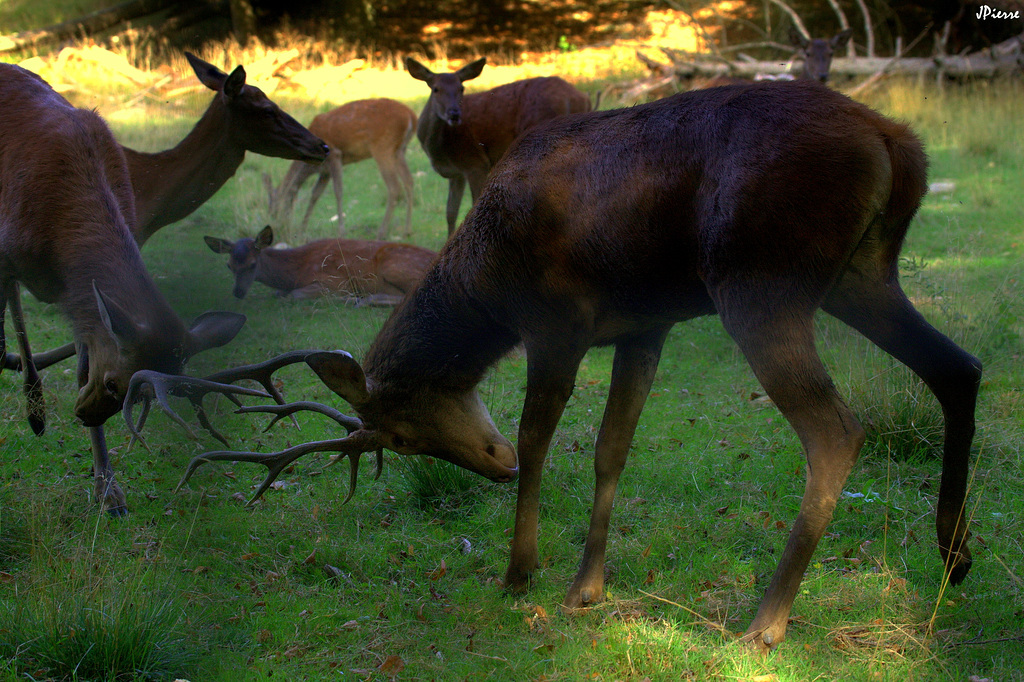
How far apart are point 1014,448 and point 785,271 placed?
2.65 metres

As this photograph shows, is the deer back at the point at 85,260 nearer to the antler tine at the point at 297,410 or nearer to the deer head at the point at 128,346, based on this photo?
the deer head at the point at 128,346

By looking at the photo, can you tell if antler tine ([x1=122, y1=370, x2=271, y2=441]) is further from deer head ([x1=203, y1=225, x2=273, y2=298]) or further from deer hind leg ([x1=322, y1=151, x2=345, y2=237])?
deer hind leg ([x1=322, y1=151, x2=345, y2=237])

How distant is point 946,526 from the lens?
3.49 meters

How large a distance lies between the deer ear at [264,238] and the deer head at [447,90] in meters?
2.13

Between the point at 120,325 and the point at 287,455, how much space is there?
97cm

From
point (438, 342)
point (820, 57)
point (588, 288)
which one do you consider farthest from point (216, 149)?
point (820, 57)

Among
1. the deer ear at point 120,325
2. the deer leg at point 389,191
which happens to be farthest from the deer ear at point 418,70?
the deer ear at point 120,325

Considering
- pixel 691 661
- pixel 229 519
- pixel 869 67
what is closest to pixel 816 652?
pixel 691 661

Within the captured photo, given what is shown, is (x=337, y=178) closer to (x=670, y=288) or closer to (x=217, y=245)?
(x=217, y=245)

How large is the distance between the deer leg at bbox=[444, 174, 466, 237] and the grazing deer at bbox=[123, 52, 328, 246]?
3.44 meters

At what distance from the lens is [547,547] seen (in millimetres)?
4207

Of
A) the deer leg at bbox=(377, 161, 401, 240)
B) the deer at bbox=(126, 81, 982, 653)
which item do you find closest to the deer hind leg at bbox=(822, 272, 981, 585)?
the deer at bbox=(126, 81, 982, 653)

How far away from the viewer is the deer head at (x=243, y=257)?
27.9 ft

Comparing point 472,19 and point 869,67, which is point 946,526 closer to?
point 869,67
